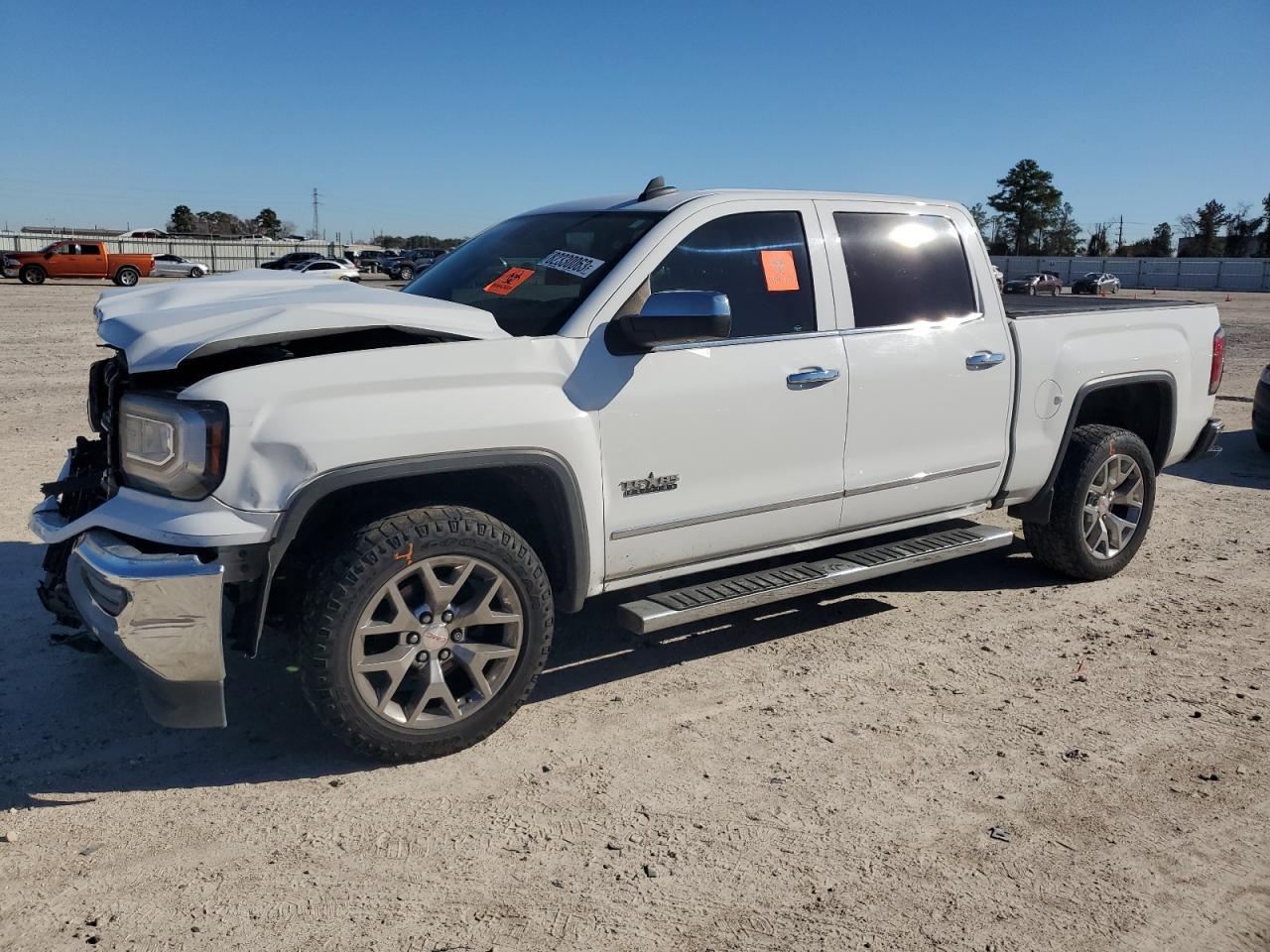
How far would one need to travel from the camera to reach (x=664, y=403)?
4.01 m

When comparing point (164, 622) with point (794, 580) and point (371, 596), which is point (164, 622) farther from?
point (794, 580)

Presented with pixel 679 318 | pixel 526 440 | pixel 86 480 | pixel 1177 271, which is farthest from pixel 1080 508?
pixel 1177 271

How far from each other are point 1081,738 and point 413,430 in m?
2.71

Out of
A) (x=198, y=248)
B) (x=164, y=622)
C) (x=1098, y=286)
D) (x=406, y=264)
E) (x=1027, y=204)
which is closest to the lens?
(x=164, y=622)

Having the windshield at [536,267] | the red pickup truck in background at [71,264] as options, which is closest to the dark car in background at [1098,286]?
the red pickup truck in background at [71,264]

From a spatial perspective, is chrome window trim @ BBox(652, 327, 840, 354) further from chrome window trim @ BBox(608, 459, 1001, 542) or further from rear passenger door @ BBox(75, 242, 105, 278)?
rear passenger door @ BBox(75, 242, 105, 278)

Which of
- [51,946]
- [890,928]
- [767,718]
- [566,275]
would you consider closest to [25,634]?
[51,946]

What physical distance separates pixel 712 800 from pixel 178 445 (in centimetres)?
204

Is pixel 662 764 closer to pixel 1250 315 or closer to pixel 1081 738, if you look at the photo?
pixel 1081 738

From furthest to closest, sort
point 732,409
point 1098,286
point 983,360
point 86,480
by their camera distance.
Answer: point 1098,286, point 983,360, point 732,409, point 86,480

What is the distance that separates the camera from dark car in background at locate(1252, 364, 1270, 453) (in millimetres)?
9586

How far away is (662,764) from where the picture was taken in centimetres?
374

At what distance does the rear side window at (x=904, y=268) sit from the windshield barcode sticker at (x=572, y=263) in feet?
3.94

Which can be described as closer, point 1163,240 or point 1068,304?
point 1068,304
